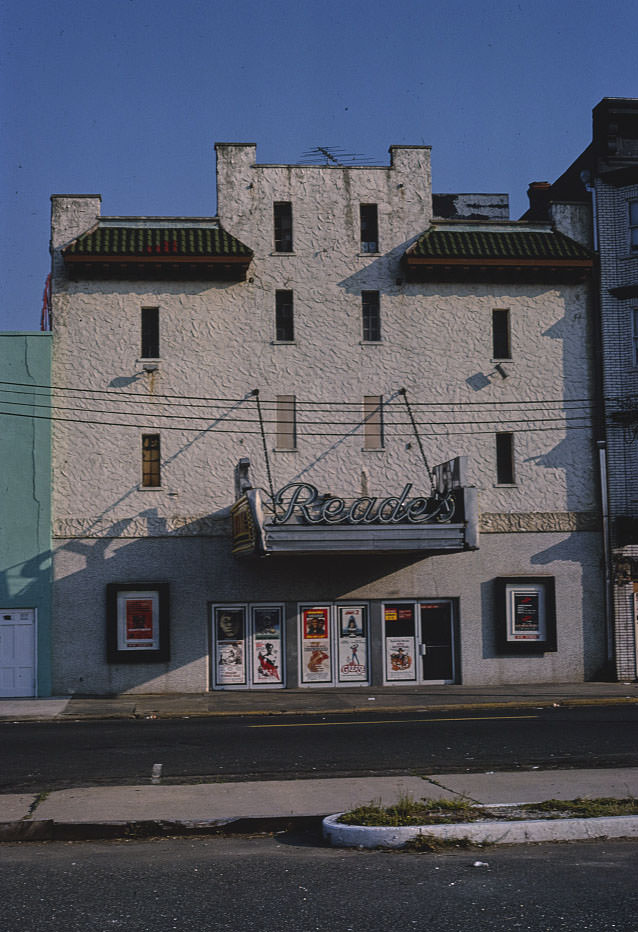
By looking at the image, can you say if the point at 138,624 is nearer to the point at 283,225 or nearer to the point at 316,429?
the point at 316,429

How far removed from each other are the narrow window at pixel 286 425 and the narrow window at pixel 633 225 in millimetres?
10993

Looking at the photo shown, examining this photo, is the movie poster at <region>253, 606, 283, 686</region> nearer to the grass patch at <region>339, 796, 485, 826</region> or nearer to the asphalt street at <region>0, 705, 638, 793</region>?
the asphalt street at <region>0, 705, 638, 793</region>

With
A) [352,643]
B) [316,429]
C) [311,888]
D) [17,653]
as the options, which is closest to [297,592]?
[352,643]

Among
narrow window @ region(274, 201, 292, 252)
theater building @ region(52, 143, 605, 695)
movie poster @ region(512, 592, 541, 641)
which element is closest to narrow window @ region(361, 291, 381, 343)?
theater building @ region(52, 143, 605, 695)

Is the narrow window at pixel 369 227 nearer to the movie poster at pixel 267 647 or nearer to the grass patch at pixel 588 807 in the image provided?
the movie poster at pixel 267 647

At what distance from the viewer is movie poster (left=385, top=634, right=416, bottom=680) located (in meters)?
28.3

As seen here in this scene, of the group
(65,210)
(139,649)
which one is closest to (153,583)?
(139,649)

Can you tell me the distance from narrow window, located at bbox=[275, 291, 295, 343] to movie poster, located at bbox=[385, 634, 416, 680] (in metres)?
9.06

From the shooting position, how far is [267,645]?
1099 inches

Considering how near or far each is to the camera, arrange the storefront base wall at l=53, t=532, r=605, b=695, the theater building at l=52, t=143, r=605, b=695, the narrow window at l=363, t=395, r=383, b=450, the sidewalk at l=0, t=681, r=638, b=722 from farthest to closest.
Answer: the narrow window at l=363, t=395, r=383, b=450 → the theater building at l=52, t=143, r=605, b=695 → the storefront base wall at l=53, t=532, r=605, b=695 → the sidewalk at l=0, t=681, r=638, b=722

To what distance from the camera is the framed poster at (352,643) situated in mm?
28078

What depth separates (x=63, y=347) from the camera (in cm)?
2794


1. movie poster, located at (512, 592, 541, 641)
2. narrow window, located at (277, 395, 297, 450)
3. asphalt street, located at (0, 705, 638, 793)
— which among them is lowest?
asphalt street, located at (0, 705, 638, 793)

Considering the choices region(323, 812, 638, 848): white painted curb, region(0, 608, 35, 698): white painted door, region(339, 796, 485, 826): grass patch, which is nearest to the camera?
region(323, 812, 638, 848): white painted curb
